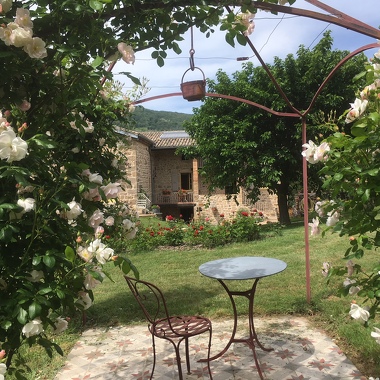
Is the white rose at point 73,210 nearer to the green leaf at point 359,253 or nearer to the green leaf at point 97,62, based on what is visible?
the green leaf at point 97,62

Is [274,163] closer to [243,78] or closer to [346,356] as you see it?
[243,78]

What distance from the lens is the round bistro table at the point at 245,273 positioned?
313 centimetres

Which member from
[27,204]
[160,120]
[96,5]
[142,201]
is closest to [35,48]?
[96,5]

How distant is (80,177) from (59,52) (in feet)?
1.82

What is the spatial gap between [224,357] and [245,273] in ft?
2.82

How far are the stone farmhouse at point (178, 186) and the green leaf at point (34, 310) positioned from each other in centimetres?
1800

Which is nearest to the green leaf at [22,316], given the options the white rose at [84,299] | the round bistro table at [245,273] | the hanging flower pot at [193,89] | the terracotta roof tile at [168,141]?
the white rose at [84,299]

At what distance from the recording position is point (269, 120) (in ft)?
43.8

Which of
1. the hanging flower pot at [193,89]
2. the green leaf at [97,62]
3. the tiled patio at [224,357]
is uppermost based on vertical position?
the hanging flower pot at [193,89]

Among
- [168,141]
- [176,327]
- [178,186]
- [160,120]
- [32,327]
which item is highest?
[160,120]

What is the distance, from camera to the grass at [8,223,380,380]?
11.8ft

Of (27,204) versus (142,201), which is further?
(142,201)

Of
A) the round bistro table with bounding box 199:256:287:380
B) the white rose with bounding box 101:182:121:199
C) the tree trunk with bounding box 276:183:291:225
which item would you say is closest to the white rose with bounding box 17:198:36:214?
the white rose with bounding box 101:182:121:199

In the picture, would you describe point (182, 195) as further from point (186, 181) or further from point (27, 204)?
point (27, 204)
